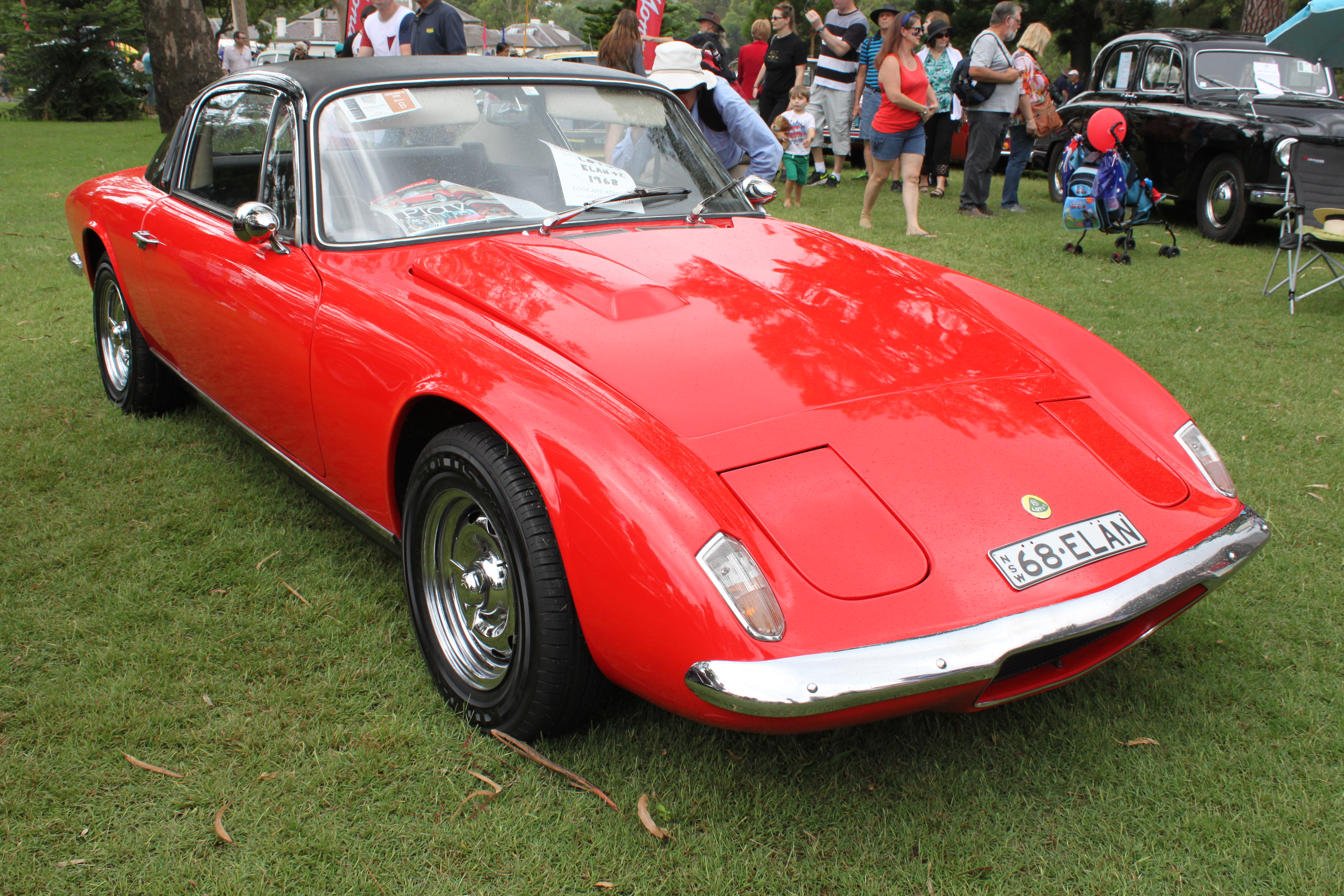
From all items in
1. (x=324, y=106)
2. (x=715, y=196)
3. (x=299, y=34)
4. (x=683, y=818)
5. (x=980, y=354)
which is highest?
(x=299, y=34)

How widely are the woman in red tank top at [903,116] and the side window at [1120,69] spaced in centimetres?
273

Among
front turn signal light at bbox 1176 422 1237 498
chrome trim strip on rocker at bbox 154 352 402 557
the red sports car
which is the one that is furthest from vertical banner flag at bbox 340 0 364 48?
front turn signal light at bbox 1176 422 1237 498

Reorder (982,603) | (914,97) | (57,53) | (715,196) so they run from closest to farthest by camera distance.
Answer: (982,603) < (715,196) < (914,97) < (57,53)

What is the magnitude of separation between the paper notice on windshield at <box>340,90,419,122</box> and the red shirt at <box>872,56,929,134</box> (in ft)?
18.4

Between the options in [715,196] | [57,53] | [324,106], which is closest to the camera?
[324,106]

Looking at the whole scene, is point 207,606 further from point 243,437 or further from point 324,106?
point 324,106

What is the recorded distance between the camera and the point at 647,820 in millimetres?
1969

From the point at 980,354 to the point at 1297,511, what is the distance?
1753mm

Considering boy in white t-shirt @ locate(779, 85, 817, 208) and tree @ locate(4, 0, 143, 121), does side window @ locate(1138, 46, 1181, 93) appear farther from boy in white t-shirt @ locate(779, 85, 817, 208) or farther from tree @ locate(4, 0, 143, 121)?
tree @ locate(4, 0, 143, 121)

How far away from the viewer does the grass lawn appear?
187 cm

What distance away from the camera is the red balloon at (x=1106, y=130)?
7199 mm

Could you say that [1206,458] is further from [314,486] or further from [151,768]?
[151,768]

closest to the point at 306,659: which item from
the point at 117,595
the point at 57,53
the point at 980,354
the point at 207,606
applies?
the point at 207,606

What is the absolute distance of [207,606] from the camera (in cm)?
275
